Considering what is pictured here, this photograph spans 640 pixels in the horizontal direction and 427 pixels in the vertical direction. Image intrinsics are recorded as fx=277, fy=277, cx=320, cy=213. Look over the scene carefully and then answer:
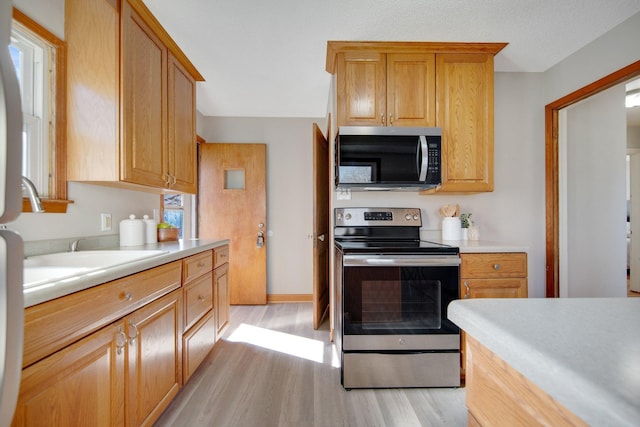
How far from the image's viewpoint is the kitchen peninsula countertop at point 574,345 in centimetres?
28

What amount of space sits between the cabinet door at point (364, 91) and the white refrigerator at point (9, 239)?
1.83 meters

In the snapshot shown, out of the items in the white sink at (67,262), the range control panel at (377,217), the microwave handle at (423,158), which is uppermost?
the microwave handle at (423,158)

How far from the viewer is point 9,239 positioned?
407mm

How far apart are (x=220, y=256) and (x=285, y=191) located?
1506 mm

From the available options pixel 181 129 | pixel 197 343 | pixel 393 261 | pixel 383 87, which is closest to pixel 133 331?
pixel 197 343

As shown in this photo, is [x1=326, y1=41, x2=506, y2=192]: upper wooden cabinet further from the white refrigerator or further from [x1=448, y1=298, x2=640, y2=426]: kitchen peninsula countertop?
the white refrigerator

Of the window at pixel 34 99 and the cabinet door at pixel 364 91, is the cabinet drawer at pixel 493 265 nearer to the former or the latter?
the cabinet door at pixel 364 91

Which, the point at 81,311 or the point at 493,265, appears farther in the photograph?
the point at 493,265

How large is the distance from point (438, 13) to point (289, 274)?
9.62 ft

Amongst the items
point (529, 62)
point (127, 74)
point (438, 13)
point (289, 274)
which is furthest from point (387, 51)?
point (289, 274)

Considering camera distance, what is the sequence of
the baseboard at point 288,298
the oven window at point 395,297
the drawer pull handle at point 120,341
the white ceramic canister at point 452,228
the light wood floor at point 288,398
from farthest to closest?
the baseboard at point 288,298 < the white ceramic canister at point 452,228 < the oven window at point 395,297 < the light wood floor at point 288,398 < the drawer pull handle at point 120,341

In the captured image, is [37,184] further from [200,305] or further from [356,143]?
[356,143]

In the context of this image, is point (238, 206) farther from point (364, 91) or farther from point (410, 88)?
point (410, 88)

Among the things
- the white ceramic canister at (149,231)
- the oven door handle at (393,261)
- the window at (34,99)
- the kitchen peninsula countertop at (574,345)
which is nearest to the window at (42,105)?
the window at (34,99)
